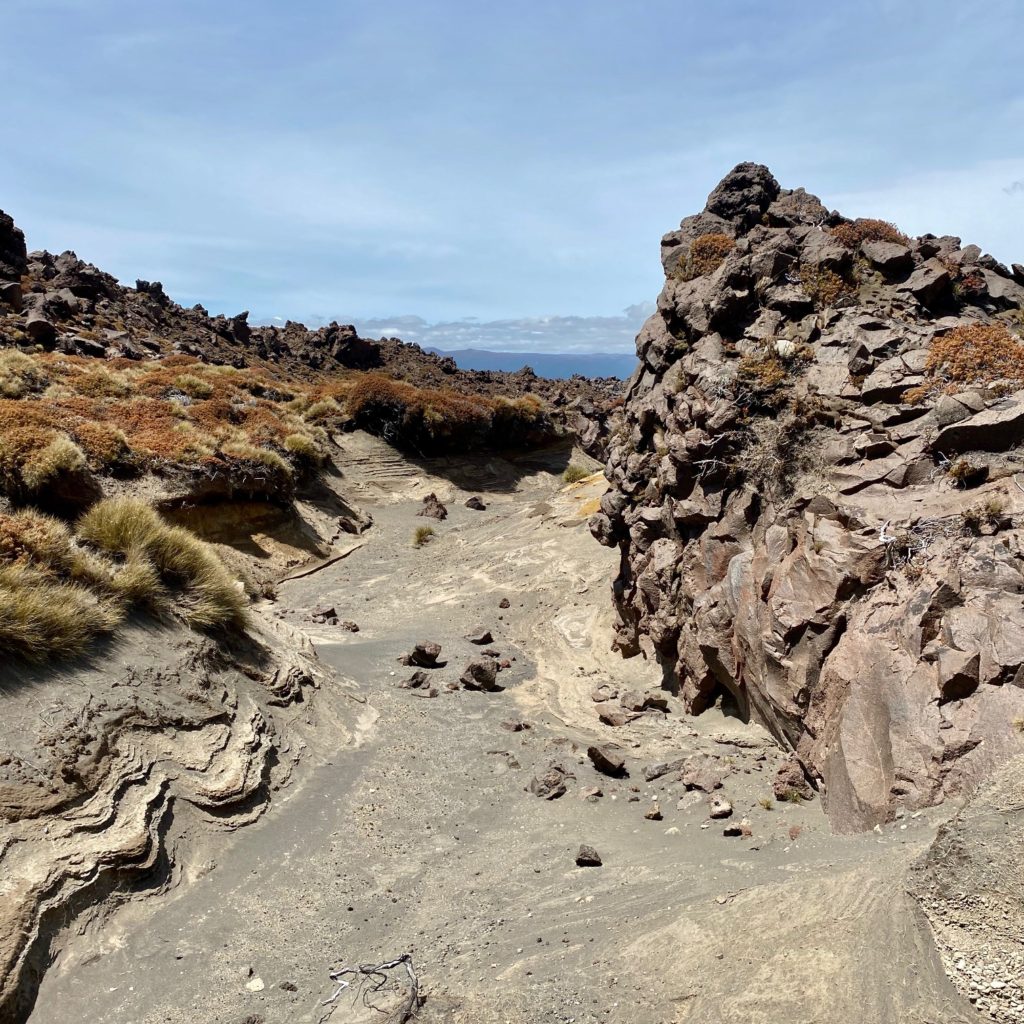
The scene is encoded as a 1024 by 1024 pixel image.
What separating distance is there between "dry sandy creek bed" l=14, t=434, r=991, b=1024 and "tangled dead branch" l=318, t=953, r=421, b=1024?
0.09 m

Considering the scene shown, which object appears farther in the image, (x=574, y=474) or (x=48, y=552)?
(x=574, y=474)

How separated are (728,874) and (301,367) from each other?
5350 cm

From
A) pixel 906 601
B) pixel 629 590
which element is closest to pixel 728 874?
pixel 906 601

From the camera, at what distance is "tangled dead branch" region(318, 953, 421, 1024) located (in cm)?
517

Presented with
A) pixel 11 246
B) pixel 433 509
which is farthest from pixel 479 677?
pixel 11 246

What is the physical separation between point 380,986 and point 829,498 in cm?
783

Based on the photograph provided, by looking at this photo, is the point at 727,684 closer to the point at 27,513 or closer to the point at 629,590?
the point at 629,590

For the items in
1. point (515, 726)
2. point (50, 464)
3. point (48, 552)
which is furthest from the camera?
point (50, 464)

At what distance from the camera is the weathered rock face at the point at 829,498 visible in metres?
6.85

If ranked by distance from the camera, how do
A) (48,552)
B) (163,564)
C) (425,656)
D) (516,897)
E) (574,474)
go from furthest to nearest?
(574,474) → (425,656) → (163,564) → (48,552) → (516,897)

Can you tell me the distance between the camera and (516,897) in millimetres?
6648

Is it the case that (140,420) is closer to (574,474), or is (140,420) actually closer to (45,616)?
(45,616)

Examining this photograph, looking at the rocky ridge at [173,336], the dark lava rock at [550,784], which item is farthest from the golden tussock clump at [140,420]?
the dark lava rock at [550,784]

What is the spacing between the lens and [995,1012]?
3.96 metres
